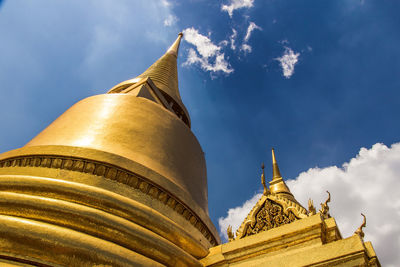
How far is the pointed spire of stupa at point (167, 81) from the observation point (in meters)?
10.0

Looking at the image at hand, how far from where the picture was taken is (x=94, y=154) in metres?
4.84

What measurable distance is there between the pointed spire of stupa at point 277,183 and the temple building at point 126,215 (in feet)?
19.1

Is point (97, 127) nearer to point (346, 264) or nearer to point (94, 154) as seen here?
point (94, 154)

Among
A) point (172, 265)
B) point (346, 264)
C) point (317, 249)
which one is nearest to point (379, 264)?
point (346, 264)

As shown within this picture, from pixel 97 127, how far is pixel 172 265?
2.85 meters

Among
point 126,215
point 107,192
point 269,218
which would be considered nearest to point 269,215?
point 269,218

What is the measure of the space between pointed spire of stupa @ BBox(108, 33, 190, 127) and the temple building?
3747mm

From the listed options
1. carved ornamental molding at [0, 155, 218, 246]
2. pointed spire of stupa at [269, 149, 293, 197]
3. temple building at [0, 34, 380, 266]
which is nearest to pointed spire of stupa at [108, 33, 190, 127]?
pointed spire of stupa at [269, 149, 293, 197]

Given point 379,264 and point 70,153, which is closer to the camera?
point 379,264

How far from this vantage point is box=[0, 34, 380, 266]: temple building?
3471mm

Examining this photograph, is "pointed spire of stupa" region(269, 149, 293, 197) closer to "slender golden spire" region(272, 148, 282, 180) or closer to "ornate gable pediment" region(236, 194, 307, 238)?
"slender golden spire" region(272, 148, 282, 180)

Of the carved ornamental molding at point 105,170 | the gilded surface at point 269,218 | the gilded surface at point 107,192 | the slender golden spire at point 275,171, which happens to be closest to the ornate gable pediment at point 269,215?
the gilded surface at point 269,218

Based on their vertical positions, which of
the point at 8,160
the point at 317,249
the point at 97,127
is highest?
the point at 97,127

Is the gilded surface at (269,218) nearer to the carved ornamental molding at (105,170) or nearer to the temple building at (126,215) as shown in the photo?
the temple building at (126,215)
